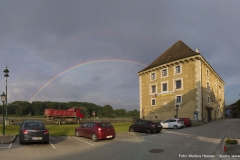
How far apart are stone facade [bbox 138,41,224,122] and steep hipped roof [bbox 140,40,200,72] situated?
0.58 m

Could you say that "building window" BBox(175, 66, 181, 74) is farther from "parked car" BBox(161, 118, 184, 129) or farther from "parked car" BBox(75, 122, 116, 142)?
"parked car" BBox(75, 122, 116, 142)

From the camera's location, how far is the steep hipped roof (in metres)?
39.9

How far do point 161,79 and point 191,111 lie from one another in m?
9.47

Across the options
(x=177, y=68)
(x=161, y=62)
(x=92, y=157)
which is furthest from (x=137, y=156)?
(x=161, y=62)

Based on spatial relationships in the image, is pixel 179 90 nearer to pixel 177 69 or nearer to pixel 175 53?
pixel 177 69

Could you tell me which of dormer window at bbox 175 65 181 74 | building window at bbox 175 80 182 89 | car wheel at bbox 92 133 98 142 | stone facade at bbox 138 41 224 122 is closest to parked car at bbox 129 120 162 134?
car wheel at bbox 92 133 98 142

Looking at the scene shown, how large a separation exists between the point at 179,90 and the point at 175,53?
866 cm

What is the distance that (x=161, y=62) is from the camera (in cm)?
4400

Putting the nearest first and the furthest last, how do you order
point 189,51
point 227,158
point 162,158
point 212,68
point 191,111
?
point 227,158 → point 162,158 → point 191,111 → point 189,51 → point 212,68

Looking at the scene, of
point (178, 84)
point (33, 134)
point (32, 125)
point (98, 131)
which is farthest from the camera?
point (178, 84)

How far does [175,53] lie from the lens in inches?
1702

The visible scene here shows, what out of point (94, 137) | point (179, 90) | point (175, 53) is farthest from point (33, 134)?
point (175, 53)

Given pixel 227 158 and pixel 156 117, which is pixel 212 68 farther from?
pixel 227 158

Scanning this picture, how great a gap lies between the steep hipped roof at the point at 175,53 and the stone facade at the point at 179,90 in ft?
1.89
